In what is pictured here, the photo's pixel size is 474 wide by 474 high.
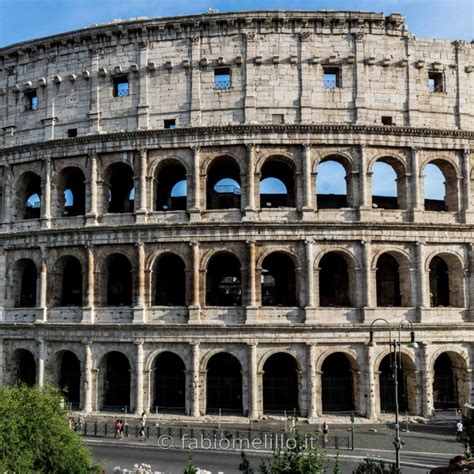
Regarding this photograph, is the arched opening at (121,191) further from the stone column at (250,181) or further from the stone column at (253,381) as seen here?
the stone column at (253,381)

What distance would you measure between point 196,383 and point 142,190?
961 cm

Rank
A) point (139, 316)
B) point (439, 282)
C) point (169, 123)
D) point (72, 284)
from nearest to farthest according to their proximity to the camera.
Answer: point (139, 316), point (169, 123), point (439, 282), point (72, 284)

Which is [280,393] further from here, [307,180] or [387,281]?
[307,180]

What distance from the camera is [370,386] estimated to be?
24062 mm

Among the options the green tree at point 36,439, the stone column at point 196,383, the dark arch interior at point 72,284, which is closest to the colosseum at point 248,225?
the stone column at point 196,383

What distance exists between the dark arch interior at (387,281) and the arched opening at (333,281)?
1.84m

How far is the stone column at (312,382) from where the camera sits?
23875 millimetres

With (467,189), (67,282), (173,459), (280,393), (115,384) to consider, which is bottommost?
(173,459)

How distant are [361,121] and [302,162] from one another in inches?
139

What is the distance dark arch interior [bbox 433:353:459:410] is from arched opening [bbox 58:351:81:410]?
17.9m

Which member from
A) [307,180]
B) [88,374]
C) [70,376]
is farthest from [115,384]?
[307,180]

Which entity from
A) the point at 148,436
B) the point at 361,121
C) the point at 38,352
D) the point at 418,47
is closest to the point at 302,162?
the point at 361,121

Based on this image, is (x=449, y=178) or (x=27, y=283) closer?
(x=449, y=178)

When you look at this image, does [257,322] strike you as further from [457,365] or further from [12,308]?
[12,308]
